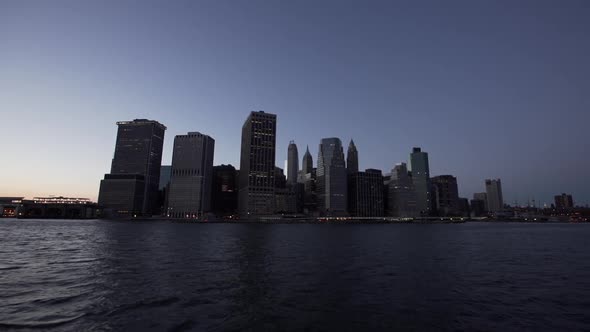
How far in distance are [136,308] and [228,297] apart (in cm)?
681

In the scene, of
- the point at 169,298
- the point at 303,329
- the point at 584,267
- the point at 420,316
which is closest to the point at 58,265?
the point at 169,298

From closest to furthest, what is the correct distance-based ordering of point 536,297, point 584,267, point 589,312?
1. point 589,312
2. point 536,297
3. point 584,267

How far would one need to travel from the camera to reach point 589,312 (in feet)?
79.8

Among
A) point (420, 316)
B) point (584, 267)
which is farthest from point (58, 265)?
point (584, 267)

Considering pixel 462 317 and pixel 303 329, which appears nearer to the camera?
pixel 303 329

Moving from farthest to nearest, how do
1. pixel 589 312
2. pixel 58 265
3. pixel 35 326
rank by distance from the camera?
pixel 58 265 → pixel 589 312 → pixel 35 326

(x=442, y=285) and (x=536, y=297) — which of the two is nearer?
(x=536, y=297)

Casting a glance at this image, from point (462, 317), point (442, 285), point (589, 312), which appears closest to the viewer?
point (462, 317)

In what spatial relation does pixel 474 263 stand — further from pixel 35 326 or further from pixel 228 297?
pixel 35 326

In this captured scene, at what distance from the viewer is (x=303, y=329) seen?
770 inches

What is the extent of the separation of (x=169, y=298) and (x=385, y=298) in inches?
686

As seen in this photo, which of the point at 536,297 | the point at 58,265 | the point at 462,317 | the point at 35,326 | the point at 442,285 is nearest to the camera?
the point at 35,326

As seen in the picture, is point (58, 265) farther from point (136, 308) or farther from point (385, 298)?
point (385, 298)

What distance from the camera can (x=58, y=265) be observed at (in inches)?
1652
